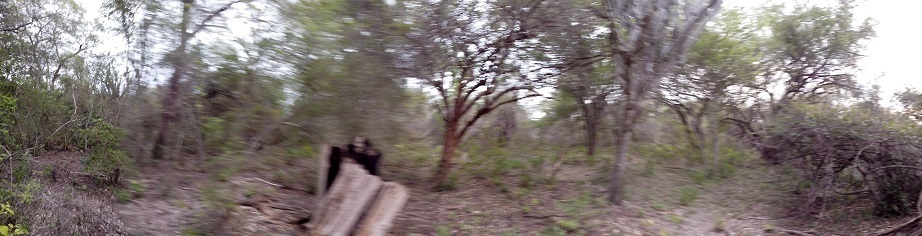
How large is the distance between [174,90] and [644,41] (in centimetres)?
750

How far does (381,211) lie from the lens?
23.4ft

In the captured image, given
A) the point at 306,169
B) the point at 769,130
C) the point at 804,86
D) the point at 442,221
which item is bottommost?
the point at 442,221

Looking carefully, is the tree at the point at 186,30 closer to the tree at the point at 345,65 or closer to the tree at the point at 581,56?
the tree at the point at 345,65

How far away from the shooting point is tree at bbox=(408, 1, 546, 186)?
9.48 m

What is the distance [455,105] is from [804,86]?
35.4 feet

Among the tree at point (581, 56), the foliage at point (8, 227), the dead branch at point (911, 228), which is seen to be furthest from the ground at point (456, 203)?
the tree at point (581, 56)

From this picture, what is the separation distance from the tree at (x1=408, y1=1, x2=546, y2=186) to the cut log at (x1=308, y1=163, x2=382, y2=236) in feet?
6.50

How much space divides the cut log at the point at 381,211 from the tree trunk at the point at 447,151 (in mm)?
4794

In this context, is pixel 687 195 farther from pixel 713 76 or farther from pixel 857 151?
pixel 857 151

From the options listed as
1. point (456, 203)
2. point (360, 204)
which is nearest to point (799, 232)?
point (456, 203)

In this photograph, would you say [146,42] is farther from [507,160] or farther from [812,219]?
[812,219]

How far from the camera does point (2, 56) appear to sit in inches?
419

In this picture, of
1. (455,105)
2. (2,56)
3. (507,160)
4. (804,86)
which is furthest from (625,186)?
(2,56)

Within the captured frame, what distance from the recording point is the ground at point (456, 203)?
259 inches
